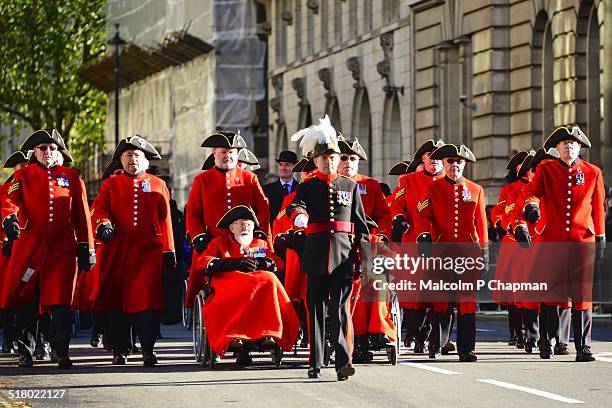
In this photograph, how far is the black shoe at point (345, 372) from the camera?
1576cm

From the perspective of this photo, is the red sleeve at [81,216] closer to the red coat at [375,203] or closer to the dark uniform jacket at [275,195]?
the red coat at [375,203]

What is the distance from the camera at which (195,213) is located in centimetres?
1892

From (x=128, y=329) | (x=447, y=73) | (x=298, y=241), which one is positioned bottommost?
(x=128, y=329)

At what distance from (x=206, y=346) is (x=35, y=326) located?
1906 mm

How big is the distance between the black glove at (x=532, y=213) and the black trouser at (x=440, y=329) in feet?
4.86

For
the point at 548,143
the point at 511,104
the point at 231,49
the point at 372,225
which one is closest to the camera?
the point at 372,225

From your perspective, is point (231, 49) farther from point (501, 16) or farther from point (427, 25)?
point (501, 16)

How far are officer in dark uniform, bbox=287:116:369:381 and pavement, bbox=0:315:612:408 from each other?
1.45ft

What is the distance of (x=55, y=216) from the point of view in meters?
18.3

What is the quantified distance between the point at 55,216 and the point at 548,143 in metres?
4.48

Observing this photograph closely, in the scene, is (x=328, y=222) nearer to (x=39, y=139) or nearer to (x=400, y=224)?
(x=400, y=224)

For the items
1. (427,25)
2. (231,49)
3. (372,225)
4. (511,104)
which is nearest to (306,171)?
(372,225)

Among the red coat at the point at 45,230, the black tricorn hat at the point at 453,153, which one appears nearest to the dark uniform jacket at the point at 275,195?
the black tricorn hat at the point at 453,153

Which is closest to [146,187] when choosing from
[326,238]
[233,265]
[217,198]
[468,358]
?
[217,198]
